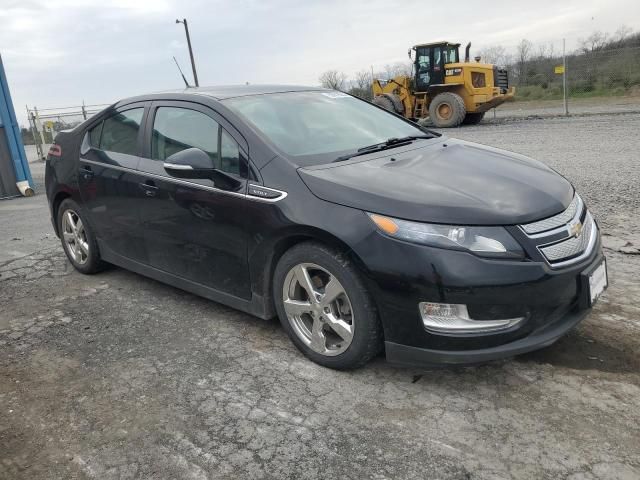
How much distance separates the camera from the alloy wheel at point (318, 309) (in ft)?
9.70

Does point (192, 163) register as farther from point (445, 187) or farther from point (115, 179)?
point (445, 187)

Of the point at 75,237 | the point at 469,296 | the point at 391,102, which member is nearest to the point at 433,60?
the point at 391,102

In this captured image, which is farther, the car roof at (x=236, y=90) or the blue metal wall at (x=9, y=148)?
the blue metal wall at (x=9, y=148)

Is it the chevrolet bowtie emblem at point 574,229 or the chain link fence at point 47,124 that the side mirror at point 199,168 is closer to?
the chevrolet bowtie emblem at point 574,229

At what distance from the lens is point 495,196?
2.80 metres

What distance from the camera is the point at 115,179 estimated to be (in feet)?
13.8

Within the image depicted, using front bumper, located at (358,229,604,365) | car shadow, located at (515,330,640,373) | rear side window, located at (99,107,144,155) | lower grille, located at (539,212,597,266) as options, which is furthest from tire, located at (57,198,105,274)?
lower grille, located at (539,212,597,266)

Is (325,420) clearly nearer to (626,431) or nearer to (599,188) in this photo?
(626,431)

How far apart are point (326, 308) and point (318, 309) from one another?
0.18 ft

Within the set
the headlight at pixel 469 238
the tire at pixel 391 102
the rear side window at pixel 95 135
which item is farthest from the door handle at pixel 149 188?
the tire at pixel 391 102

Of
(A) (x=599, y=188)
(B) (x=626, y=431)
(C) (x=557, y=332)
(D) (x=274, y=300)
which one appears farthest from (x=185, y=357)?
(A) (x=599, y=188)

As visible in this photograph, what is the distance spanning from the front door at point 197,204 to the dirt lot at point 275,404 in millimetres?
430

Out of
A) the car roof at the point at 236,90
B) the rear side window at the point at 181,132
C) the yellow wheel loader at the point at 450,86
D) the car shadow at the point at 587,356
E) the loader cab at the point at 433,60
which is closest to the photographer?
the car shadow at the point at 587,356

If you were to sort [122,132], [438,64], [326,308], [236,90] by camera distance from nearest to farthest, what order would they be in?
[326,308]
[236,90]
[122,132]
[438,64]
